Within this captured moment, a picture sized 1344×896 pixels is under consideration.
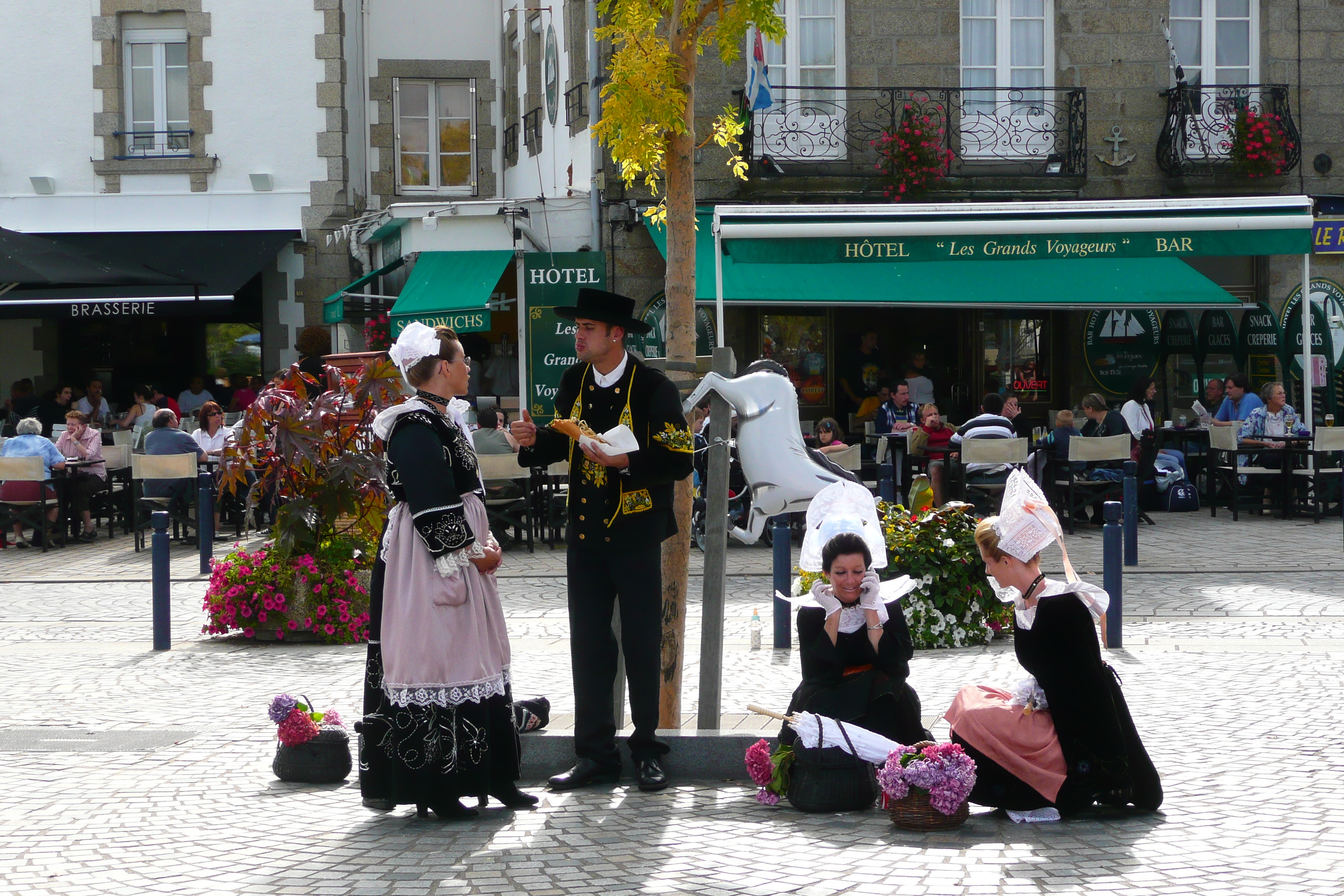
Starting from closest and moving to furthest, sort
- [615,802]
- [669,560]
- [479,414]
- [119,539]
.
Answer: [615,802] < [669,560] < [479,414] < [119,539]

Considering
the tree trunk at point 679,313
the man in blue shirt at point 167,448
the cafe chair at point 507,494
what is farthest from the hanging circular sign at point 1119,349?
the tree trunk at point 679,313

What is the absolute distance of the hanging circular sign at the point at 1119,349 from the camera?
18.2 metres

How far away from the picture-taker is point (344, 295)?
17.9 meters

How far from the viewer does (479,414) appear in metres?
13.4

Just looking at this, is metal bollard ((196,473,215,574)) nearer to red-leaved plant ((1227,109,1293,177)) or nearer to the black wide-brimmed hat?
the black wide-brimmed hat

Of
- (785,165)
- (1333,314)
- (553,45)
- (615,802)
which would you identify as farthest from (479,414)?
(1333,314)

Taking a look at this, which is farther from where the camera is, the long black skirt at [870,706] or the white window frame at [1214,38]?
the white window frame at [1214,38]

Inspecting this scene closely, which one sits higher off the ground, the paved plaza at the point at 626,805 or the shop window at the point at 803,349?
the shop window at the point at 803,349

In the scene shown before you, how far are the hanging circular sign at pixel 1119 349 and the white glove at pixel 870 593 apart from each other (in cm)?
1383

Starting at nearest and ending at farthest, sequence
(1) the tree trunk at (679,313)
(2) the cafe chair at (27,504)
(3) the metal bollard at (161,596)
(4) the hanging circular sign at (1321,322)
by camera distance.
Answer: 1. (1) the tree trunk at (679,313)
2. (3) the metal bollard at (161,596)
3. (2) the cafe chair at (27,504)
4. (4) the hanging circular sign at (1321,322)

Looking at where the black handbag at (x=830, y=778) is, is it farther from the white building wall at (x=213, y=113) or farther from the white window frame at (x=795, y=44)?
the white building wall at (x=213, y=113)

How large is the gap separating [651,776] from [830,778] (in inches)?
27.4

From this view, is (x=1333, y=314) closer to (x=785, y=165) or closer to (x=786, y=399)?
(x=785, y=165)

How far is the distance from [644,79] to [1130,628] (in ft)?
16.1
